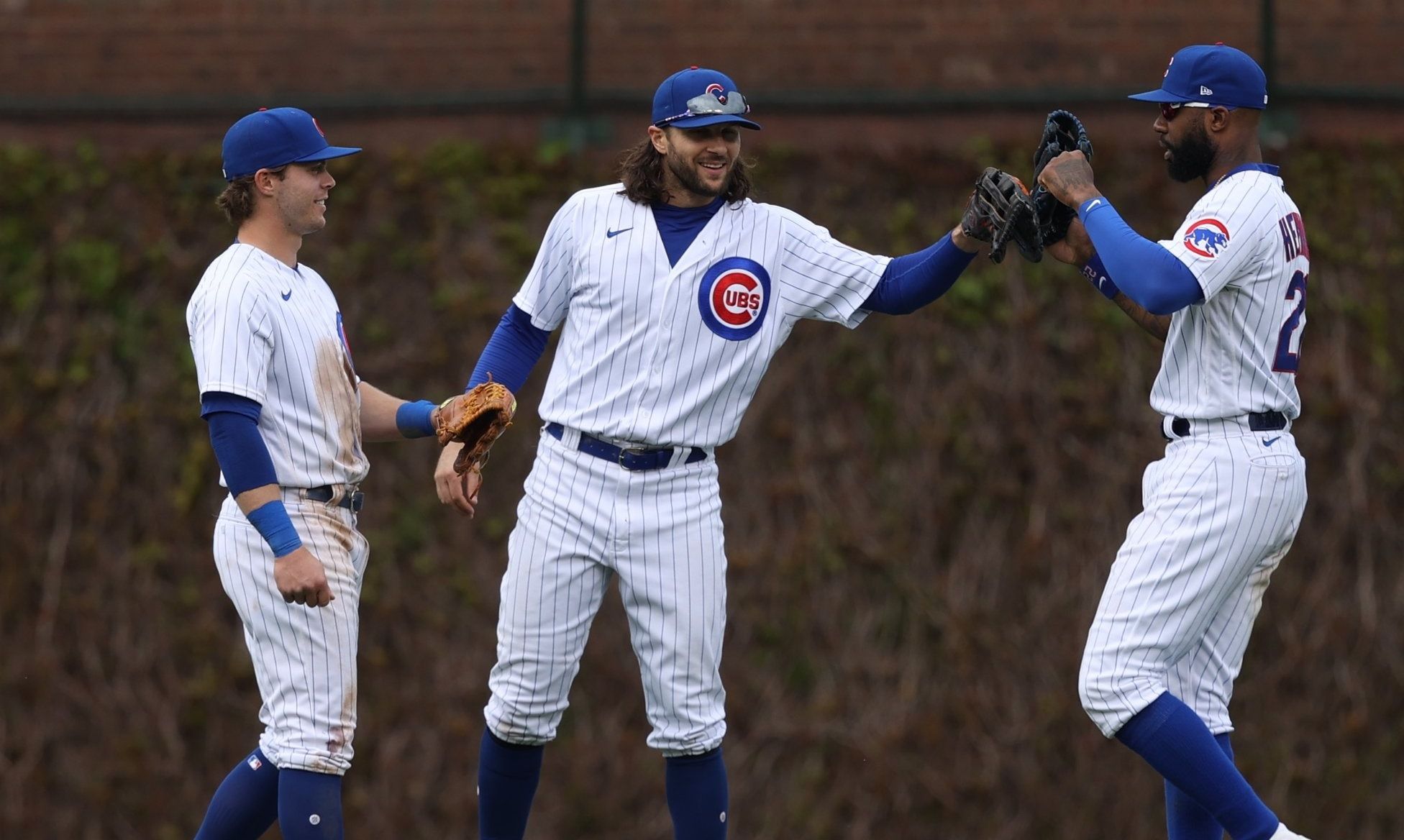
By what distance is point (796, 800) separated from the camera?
6.92m

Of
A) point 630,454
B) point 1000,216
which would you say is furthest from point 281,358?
point 1000,216

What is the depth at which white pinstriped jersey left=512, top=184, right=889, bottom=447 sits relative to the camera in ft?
14.2

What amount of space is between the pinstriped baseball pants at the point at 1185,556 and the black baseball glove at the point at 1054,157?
0.72 meters

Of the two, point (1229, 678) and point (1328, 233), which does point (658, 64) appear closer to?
point (1328, 233)

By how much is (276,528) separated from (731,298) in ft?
4.30

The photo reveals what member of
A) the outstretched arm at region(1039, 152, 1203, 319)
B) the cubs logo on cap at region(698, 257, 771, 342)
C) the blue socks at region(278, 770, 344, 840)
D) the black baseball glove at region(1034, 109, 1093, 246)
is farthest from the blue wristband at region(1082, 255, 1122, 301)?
the blue socks at region(278, 770, 344, 840)

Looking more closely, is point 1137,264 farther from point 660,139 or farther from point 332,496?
point 332,496

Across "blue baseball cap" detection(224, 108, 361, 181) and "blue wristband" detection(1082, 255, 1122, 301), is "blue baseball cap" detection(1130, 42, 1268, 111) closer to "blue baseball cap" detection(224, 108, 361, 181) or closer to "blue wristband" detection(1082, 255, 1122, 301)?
"blue wristband" detection(1082, 255, 1122, 301)

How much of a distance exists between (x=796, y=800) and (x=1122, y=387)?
87.3 inches

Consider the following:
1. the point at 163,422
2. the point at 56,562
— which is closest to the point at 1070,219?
the point at 163,422

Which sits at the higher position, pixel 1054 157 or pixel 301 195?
pixel 1054 157

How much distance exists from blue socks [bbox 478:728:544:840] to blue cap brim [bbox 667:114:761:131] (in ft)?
5.63

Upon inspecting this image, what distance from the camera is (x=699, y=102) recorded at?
4.33 m

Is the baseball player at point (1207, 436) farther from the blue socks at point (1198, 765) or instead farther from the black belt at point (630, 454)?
the black belt at point (630, 454)
